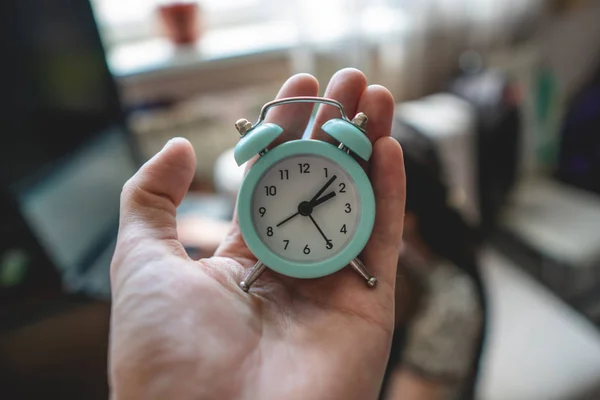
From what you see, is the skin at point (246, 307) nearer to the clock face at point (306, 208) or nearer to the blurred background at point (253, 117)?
the clock face at point (306, 208)

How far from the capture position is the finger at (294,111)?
0.53 meters

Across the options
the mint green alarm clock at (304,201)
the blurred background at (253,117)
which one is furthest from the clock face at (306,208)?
the blurred background at (253,117)

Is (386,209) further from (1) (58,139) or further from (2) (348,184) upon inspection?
(1) (58,139)

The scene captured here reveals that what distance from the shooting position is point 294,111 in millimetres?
535

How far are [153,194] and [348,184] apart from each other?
23cm

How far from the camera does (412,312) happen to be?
0.92 meters

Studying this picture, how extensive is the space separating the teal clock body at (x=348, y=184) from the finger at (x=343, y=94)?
0.08 feet

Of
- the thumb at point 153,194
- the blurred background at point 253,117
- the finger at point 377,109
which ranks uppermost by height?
the finger at point 377,109

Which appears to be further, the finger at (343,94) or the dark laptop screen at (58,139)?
the dark laptop screen at (58,139)

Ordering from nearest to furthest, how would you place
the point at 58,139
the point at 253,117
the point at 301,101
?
1. the point at 301,101
2. the point at 253,117
3. the point at 58,139

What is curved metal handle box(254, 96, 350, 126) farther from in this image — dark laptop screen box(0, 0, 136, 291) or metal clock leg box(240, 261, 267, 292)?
dark laptop screen box(0, 0, 136, 291)

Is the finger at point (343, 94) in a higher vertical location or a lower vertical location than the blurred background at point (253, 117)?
higher

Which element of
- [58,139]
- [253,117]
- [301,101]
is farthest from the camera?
[58,139]

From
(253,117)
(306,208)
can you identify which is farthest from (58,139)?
(306,208)
